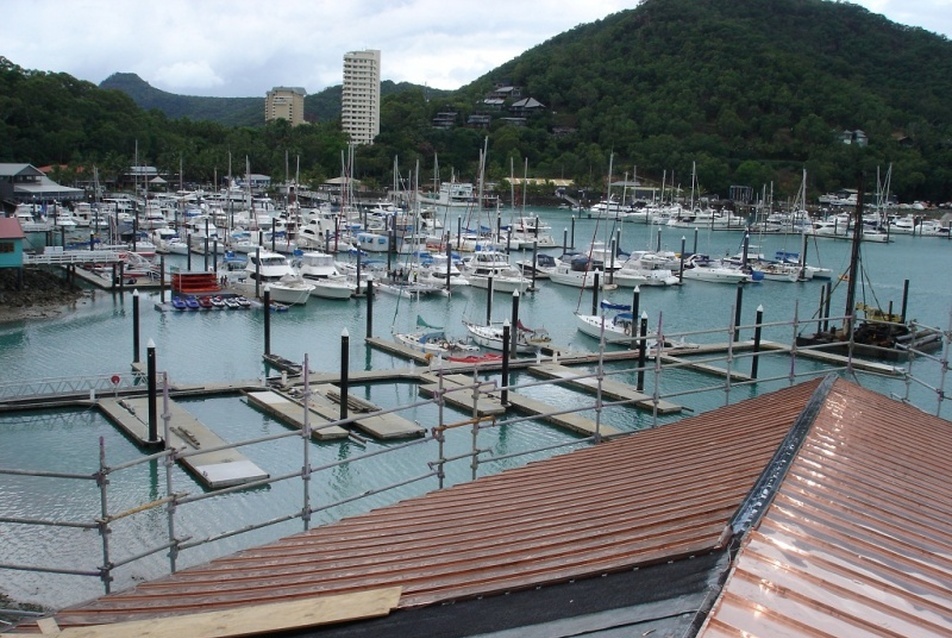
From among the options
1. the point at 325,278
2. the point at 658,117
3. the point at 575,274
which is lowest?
the point at 325,278

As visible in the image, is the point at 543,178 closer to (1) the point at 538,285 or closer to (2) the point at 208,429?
(1) the point at 538,285

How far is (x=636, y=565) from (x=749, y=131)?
133737 mm

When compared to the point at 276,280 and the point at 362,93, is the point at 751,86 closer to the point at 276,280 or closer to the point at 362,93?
the point at 362,93

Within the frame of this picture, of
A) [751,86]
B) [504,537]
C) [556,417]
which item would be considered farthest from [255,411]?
[751,86]

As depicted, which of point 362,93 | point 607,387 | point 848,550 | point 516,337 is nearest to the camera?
point 848,550

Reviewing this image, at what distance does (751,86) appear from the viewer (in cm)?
13550

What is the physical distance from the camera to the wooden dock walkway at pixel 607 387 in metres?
22.9

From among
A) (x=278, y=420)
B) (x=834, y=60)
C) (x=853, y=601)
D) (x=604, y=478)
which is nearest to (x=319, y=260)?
(x=278, y=420)

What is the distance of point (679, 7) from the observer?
16075 cm

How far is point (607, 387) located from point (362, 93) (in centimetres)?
15447

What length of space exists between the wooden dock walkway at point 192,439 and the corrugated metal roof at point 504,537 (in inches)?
339

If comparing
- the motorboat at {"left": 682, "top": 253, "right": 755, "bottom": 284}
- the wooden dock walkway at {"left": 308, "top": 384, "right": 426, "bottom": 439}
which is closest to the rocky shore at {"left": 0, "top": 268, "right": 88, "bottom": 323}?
the wooden dock walkway at {"left": 308, "top": 384, "right": 426, "bottom": 439}

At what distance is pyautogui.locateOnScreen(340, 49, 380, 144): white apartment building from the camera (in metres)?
167

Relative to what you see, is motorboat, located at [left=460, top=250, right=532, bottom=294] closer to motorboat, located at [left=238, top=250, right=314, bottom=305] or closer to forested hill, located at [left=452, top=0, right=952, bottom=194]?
motorboat, located at [left=238, top=250, right=314, bottom=305]
